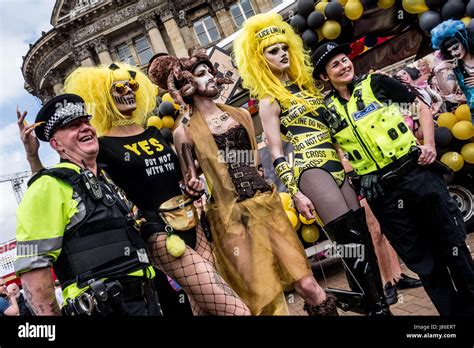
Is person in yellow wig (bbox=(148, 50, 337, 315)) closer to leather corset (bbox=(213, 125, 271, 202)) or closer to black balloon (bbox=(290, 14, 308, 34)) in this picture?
leather corset (bbox=(213, 125, 271, 202))

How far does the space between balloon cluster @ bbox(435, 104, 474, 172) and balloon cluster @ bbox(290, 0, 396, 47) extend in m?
2.01

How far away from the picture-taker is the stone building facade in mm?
22098

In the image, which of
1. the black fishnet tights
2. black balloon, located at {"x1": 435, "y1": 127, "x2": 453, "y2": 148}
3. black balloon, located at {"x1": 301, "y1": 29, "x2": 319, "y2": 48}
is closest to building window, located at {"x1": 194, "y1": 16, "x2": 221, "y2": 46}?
black balloon, located at {"x1": 301, "y1": 29, "x2": 319, "y2": 48}

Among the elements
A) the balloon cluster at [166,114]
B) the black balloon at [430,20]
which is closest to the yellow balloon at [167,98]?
the balloon cluster at [166,114]

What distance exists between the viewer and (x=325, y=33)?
5.62 m

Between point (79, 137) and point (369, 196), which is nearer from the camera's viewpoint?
point (79, 137)

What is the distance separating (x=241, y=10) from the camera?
2303 cm

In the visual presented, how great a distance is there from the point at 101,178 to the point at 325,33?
4.70 meters

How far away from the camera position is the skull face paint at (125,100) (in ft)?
8.53

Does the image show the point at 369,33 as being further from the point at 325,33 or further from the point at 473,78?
the point at 473,78

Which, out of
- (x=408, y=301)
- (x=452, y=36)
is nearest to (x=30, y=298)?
(x=408, y=301)

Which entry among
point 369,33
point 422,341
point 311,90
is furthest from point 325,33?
point 422,341

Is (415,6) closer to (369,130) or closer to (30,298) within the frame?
(369,130)

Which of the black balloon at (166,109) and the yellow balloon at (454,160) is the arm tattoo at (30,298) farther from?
the black balloon at (166,109)
